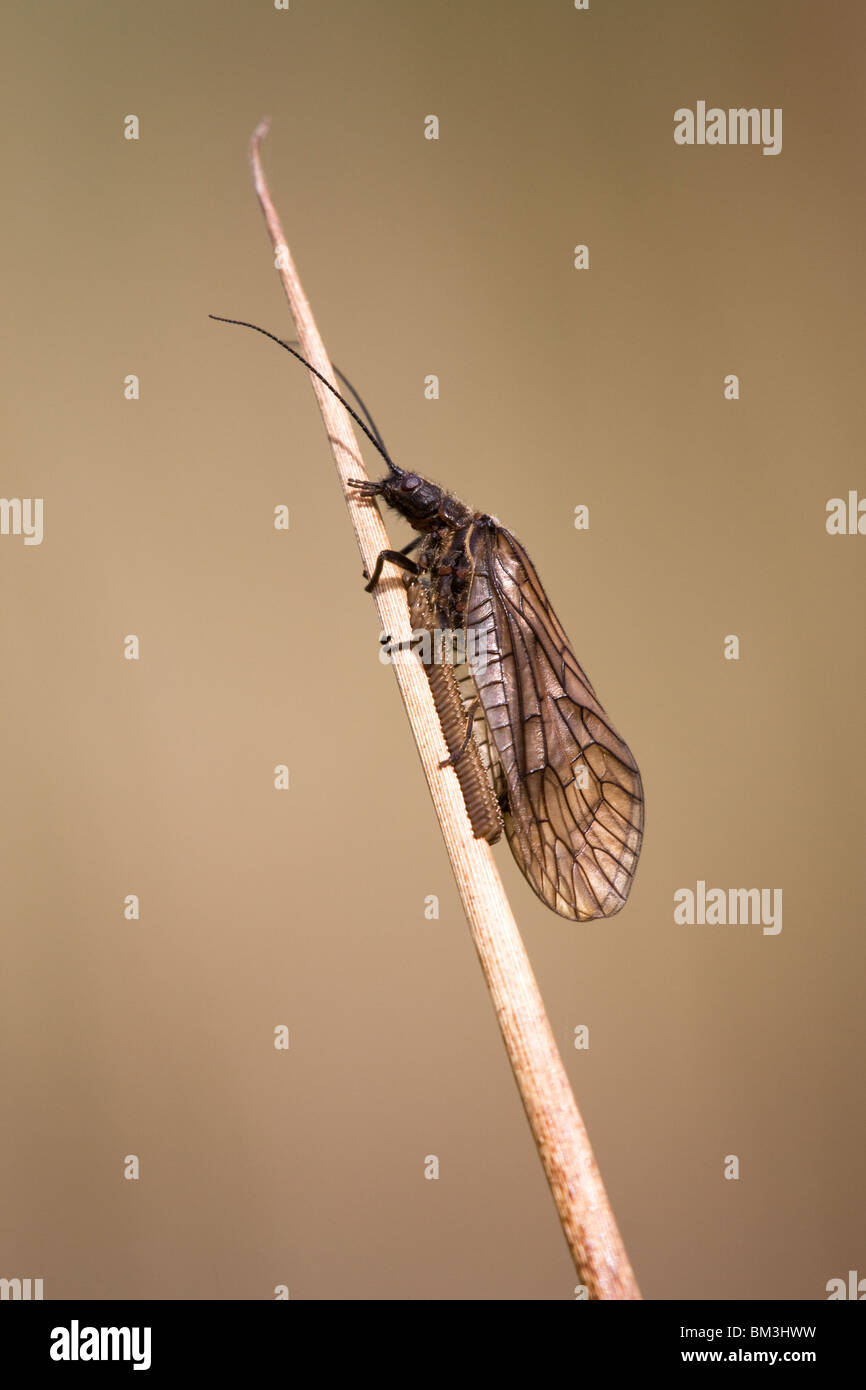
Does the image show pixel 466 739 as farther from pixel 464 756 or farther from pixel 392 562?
pixel 392 562

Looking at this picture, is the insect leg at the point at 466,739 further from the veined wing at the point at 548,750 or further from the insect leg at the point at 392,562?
the insect leg at the point at 392,562

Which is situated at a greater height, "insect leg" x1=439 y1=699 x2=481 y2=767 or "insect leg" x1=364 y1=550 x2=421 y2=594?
"insect leg" x1=364 y1=550 x2=421 y2=594

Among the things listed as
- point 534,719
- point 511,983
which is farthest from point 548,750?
point 511,983

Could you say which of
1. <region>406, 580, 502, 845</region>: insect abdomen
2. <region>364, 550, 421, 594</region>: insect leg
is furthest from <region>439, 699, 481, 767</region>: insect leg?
<region>364, 550, 421, 594</region>: insect leg

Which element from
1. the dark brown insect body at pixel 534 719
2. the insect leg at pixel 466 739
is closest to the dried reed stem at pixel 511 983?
the insect leg at pixel 466 739

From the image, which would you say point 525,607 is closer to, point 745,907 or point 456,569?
point 456,569

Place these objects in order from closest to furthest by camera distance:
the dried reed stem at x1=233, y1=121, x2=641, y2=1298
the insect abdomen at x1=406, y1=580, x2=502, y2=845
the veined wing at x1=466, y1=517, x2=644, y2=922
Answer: the dried reed stem at x1=233, y1=121, x2=641, y2=1298 → the insect abdomen at x1=406, y1=580, x2=502, y2=845 → the veined wing at x1=466, y1=517, x2=644, y2=922

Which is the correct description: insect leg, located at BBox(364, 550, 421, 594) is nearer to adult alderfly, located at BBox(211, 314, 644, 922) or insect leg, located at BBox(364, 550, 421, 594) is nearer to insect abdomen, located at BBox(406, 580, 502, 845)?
adult alderfly, located at BBox(211, 314, 644, 922)

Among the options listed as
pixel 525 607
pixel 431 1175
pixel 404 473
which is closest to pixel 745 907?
pixel 431 1175
